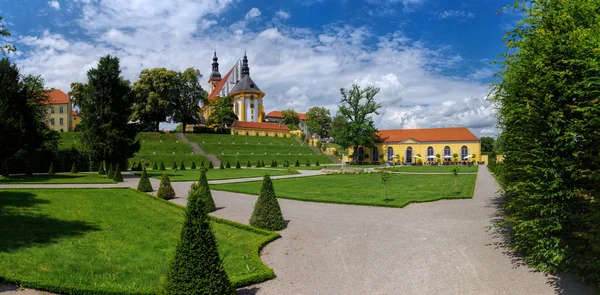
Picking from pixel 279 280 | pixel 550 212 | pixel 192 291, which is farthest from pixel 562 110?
pixel 192 291

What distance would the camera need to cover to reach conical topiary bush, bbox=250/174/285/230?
10047 mm

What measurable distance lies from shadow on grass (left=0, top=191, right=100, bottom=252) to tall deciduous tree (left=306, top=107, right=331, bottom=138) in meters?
83.9

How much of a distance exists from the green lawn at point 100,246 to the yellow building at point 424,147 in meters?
58.0

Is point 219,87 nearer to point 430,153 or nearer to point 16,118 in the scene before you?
point 430,153

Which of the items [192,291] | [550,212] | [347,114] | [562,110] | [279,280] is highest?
[347,114]

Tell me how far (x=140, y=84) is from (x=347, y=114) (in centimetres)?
3725

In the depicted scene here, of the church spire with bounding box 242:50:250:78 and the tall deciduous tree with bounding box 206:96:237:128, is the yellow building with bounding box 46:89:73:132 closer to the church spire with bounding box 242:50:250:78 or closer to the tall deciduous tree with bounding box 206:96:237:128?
the tall deciduous tree with bounding box 206:96:237:128

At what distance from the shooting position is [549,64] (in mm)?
6738

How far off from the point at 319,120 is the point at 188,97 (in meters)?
43.8

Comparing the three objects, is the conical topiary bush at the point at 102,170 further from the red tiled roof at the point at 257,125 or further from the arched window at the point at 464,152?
the arched window at the point at 464,152

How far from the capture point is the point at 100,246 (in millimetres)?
7859

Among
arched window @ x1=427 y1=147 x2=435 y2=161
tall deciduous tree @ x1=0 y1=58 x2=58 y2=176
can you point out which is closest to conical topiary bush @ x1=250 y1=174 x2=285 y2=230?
tall deciduous tree @ x1=0 y1=58 x2=58 y2=176

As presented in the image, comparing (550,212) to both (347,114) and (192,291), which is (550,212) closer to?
(192,291)

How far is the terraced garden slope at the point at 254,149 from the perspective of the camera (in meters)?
55.5
